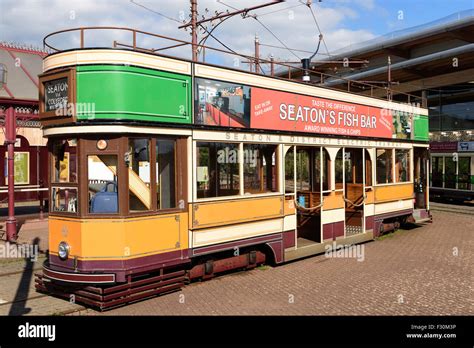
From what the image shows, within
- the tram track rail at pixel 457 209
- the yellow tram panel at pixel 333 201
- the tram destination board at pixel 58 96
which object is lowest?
the tram track rail at pixel 457 209

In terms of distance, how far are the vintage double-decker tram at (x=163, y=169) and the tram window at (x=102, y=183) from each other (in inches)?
0.6

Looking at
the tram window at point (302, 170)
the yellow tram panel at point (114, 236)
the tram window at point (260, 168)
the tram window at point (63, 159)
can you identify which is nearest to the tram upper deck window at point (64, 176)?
the tram window at point (63, 159)

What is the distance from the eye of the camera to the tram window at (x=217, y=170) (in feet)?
26.2

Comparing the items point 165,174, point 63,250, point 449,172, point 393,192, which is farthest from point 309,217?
point 449,172

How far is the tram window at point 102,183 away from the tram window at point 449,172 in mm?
21877

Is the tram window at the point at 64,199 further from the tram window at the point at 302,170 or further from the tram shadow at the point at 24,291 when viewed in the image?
the tram window at the point at 302,170

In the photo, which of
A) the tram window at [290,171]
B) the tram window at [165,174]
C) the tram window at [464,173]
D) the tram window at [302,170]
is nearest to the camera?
the tram window at [165,174]

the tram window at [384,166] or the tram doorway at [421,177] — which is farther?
the tram doorway at [421,177]

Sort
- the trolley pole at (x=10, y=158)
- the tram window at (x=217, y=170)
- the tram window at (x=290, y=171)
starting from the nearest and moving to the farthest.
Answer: the tram window at (x=217, y=170) → the tram window at (x=290, y=171) → the trolley pole at (x=10, y=158)

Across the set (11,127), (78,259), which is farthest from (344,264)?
(11,127)

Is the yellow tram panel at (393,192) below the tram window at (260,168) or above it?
below

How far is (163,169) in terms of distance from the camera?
7512 mm

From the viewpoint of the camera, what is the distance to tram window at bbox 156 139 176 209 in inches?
293
